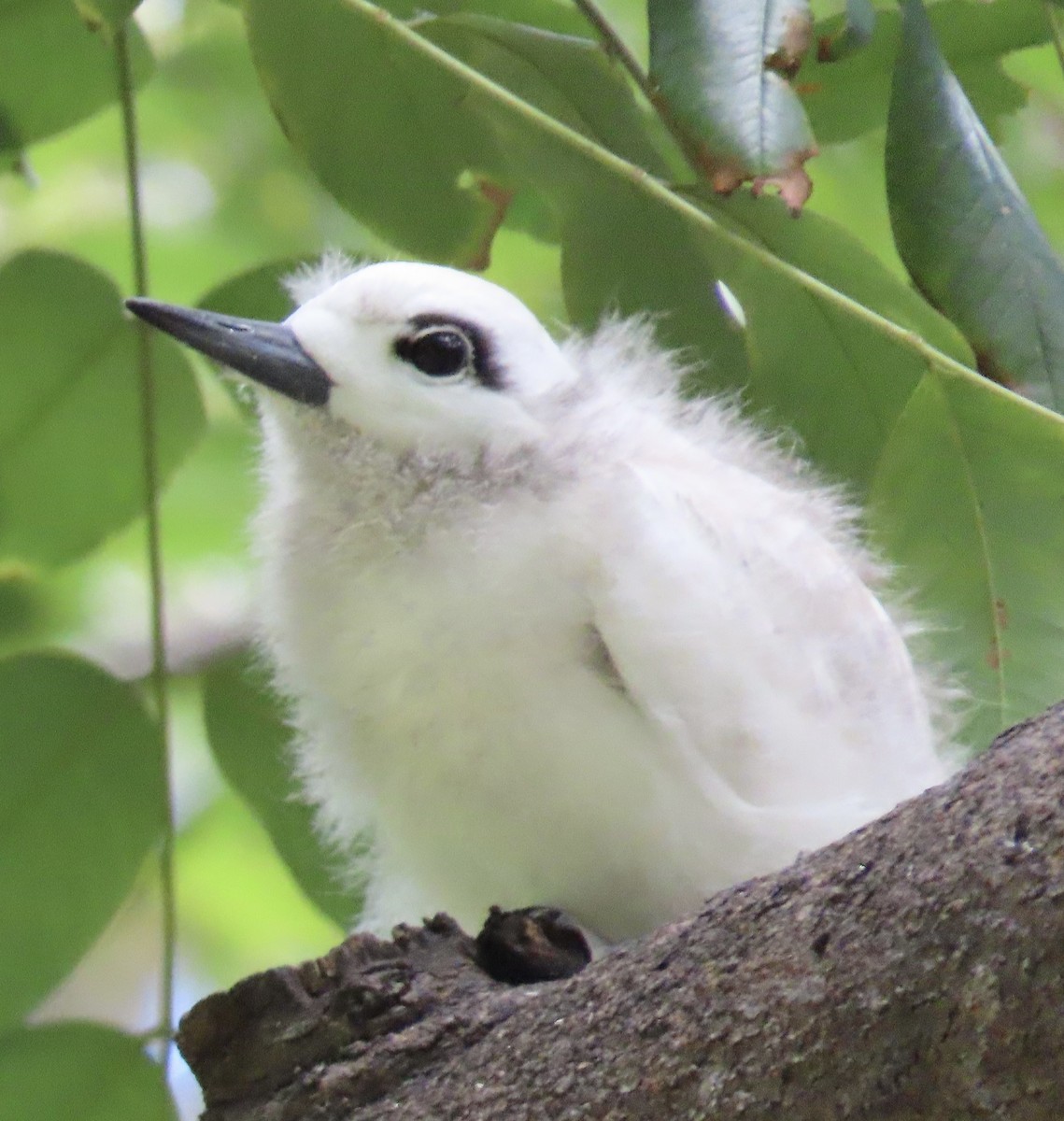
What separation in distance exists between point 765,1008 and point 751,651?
0.45 metres

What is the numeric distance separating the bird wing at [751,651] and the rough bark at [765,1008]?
293 mm

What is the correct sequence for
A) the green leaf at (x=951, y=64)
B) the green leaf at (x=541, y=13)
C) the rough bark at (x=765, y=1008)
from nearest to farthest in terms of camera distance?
the rough bark at (x=765, y=1008)
the green leaf at (x=951, y=64)
the green leaf at (x=541, y=13)

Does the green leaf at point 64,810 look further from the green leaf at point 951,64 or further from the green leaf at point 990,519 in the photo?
the green leaf at point 951,64

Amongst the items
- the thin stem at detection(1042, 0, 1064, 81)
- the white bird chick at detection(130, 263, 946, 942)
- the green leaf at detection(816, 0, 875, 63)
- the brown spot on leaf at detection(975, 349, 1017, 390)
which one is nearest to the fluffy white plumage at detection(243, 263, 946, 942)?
the white bird chick at detection(130, 263, 946, 942)

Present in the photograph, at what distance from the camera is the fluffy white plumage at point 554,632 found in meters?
Answer: 1.40

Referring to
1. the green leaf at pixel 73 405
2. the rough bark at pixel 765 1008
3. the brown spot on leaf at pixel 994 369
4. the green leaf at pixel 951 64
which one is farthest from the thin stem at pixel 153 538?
the brown spot on leaf at pixel 994 369

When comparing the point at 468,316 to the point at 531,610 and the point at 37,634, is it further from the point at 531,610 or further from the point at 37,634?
the point at 37,634

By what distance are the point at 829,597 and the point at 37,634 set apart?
3.31 ft

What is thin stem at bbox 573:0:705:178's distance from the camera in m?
1.40

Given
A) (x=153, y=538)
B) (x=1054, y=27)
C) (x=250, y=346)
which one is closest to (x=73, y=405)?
(x=153, y=538)

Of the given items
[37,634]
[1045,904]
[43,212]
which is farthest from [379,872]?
[43,212]

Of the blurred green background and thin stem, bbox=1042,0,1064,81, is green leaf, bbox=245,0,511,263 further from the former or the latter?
thin stem, bbox=1042,0,1064,81

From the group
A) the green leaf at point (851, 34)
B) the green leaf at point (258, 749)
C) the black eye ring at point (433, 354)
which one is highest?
the green leaf at point (851, 34)

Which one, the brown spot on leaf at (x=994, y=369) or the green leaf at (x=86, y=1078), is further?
the green leaf at (x=86, y=1078)
